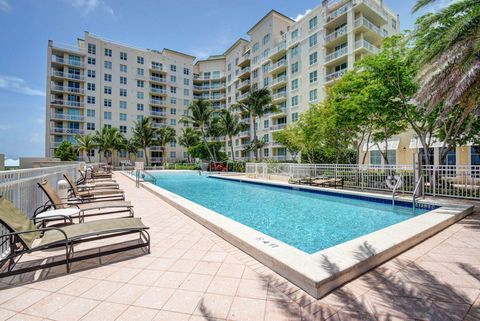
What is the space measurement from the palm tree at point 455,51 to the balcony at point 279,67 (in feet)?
102

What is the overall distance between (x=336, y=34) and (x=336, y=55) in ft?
8.97

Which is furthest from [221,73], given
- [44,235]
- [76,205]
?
[44,235]

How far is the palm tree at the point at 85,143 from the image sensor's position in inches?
1628

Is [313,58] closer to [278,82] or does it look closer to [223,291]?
[278,82]

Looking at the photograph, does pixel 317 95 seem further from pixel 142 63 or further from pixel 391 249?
pixel 142 63

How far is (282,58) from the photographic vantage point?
128 feet

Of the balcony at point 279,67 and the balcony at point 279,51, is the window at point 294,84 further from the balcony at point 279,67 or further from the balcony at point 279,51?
the balcony at point 279,51

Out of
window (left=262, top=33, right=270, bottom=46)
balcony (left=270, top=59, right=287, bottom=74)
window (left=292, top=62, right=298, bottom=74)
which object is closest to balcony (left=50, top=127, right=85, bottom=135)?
balcony (left=270, top=59, right=287, bottom=74)

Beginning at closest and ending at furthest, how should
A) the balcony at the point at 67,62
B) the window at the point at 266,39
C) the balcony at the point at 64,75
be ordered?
the window at the point at 266,39 → the balcony at the point at 64,75 → the balcony at the point at 67,62

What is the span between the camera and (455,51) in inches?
276

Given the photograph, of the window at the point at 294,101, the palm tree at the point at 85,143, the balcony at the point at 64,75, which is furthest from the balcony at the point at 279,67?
the balcony at the point at 64,75

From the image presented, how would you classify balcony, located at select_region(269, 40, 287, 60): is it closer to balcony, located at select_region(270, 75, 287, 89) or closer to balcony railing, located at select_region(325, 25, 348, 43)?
balcony, located at select_region(270, 75, 287, 89)

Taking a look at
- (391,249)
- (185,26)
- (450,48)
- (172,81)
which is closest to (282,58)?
(185,26)

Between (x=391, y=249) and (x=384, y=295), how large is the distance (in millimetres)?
1337
